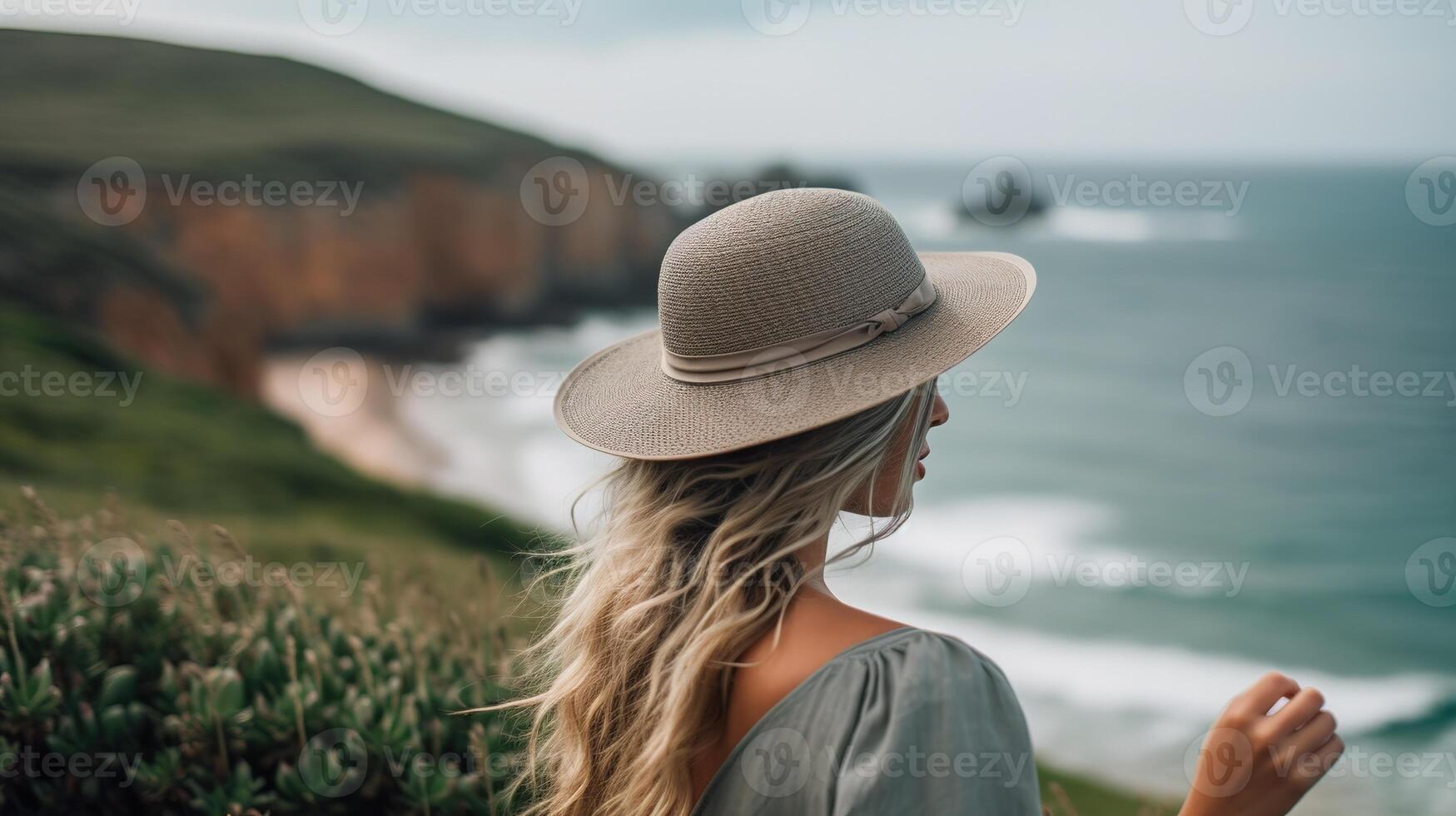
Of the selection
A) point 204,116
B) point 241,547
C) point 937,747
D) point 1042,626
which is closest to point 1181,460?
point 1042,626

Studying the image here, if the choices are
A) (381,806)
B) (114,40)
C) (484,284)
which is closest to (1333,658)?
(484,284)

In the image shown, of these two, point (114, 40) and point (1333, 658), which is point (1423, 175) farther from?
point (114, 40)

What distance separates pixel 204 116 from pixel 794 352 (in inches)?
299

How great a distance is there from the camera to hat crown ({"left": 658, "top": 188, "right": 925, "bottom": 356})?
1.32 meters

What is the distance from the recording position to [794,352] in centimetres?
135

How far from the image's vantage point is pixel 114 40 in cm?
749

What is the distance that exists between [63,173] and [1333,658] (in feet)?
39.3

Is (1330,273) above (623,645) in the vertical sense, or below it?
below

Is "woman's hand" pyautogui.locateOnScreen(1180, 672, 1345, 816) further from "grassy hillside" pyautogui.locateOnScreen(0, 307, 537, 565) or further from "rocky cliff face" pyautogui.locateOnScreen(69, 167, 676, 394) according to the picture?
"rocky cliff face" pyautogui.locateOnScreen(69, 167, 676, 394)

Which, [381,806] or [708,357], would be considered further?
[381,806]

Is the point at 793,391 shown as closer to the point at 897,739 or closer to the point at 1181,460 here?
the point at 897,739

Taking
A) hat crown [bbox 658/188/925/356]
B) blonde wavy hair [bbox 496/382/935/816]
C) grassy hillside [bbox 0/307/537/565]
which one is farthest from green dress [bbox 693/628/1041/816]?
grassy hillside [bbox 0/307/537/565]

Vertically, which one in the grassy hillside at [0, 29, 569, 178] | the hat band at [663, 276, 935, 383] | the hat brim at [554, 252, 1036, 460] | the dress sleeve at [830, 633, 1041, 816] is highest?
the grassy hillside at [0, 29, 569, 178]

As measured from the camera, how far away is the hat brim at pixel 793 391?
1.29m
